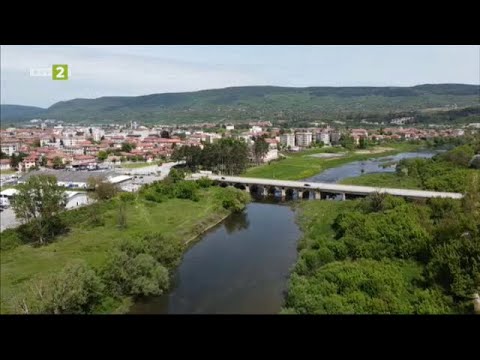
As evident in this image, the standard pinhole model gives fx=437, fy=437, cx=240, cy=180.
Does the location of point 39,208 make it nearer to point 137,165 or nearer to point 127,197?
point 127,197

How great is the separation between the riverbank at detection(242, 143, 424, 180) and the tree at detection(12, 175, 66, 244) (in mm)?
7735

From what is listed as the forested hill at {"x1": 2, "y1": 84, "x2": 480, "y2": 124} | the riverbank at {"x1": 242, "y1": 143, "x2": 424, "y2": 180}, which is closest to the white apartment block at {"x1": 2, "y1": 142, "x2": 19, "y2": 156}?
the forested hill at {"x1": 2, "y1": 84, "x2": 480, "y2": 124}

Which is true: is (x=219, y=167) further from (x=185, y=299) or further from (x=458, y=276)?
(x=458, y=276)

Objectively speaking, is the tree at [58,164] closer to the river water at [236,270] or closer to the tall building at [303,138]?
the river water at [236,270]

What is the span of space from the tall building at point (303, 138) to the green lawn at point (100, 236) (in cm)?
1275

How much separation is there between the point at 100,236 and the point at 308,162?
1043 centimetres

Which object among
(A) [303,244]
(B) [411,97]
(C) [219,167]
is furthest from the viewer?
(B) [411,97]

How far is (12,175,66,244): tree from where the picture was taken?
4.26 metres

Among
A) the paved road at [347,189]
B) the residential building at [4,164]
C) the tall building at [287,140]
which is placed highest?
the tall building at [287,140]

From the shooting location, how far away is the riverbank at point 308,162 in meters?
12.4

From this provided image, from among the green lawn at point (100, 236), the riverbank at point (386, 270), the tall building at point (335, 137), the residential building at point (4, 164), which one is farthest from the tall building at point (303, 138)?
the riverbank at point (386, 270)
